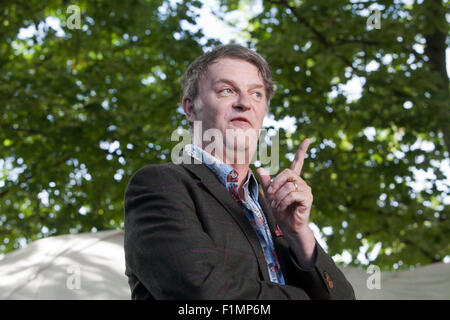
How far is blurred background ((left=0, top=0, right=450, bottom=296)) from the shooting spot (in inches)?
234

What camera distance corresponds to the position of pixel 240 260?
5.07 ft

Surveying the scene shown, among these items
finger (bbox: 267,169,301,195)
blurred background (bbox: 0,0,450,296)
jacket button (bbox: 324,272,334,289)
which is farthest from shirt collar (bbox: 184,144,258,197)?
blurred background (bbox: 0,0,450,296)

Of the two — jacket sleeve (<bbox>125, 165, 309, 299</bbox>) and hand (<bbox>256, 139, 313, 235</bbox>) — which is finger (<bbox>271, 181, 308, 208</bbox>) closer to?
hand (<bbox>256, 139, 313, 235</bbox>)

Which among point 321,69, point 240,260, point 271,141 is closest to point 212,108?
point 240,260

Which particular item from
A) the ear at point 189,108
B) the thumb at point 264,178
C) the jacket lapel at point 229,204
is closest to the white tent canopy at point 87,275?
the ear at point 189,108

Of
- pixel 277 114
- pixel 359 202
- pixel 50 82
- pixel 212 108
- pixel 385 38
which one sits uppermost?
pixel 385 38

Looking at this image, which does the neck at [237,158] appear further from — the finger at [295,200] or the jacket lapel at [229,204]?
the finger at [295,200]

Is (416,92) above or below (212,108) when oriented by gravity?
above

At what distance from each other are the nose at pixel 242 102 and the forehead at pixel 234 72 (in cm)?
6

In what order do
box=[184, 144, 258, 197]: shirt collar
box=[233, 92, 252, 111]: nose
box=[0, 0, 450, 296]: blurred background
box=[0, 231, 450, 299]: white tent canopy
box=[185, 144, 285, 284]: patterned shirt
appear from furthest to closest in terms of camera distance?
box=[0, 0, 450, 296]: blurred background → box=[0, 231, 450, 299]: white tent canopy → box=[233, 92, 252, 111]: nose → box=[184, 144, 258, 197]: shirt collar → box=[185, 144, 285, 284]: patterned shirt

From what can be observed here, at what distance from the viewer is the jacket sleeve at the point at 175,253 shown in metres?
1.34
